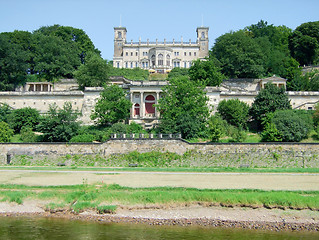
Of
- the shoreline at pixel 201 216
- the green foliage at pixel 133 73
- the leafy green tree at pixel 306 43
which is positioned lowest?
the shoreline at pixel 201 216

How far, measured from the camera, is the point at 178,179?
24.2 meters

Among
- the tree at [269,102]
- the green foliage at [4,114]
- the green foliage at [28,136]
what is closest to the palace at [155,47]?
the tree at [269,102]

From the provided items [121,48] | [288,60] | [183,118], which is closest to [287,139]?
[183,118]

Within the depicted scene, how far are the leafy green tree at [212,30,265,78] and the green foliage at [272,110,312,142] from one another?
27.1 metres

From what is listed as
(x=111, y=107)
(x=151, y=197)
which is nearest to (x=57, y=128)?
(x=111, y=107)

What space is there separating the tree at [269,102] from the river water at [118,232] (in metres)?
31.8

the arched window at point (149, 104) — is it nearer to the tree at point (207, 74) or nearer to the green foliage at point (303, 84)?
the tree at point (207, 74)

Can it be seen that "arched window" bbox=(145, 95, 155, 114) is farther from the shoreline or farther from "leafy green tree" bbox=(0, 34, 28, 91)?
the shoreline

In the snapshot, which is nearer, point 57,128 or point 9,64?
point 57,128

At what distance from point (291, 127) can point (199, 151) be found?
11216mm

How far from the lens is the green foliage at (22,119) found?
4578 cm

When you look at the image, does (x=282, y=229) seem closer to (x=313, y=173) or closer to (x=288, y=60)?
(x=313, y=173)

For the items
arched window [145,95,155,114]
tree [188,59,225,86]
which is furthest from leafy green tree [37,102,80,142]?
tree [188,59,225,86]

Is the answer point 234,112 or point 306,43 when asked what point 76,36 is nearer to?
point 306,43
